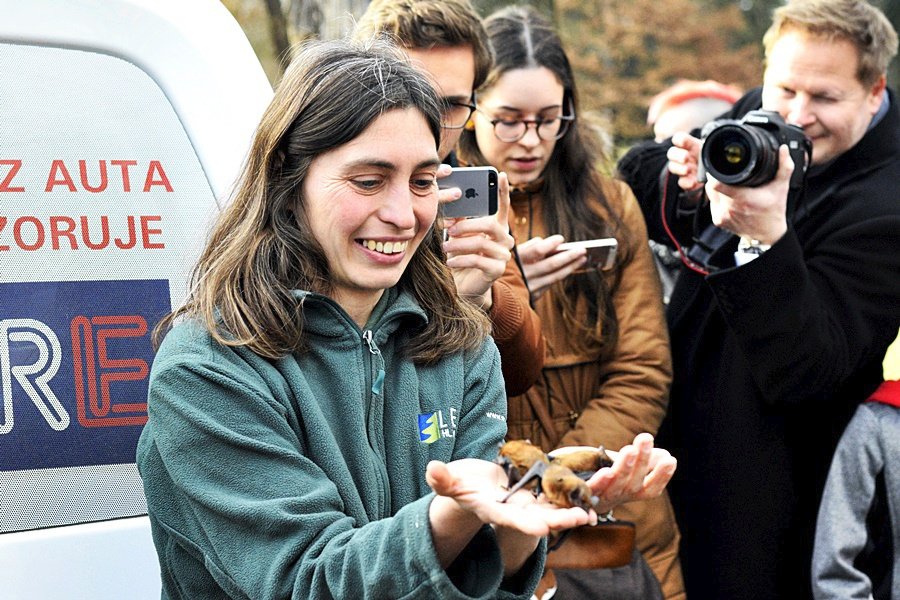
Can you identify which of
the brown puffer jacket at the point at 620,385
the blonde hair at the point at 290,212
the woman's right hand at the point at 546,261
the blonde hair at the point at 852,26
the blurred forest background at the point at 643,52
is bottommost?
the brown puffer jacket at the point at 620,385

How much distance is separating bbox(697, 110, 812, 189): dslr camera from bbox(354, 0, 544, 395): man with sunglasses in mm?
658

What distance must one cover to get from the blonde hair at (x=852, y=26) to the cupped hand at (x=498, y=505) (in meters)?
2.47

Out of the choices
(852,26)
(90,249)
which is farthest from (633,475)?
(852,26)

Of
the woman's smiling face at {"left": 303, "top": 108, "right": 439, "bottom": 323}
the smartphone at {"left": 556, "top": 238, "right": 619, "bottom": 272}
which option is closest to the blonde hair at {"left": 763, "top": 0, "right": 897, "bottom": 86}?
the smartphone at {"left": 556, "top": 238, "right": 619, "bottom": 272}

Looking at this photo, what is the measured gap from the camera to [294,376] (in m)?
2.08

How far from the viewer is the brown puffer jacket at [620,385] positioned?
3539 millimetres

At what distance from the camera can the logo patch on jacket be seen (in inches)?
86.6

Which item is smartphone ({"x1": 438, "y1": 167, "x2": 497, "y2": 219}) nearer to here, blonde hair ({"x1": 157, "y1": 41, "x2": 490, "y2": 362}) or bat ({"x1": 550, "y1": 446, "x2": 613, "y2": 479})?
blonde hair ({"x1": 157, "y1": 41, "x2": 490, "y2": 362})

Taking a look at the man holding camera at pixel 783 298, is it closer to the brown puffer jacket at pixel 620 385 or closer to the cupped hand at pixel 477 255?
the brown puffer jacket at pixel 620 385

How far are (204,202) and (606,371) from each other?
1565 mm

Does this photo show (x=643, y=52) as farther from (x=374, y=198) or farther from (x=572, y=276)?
(x=374, y=198)

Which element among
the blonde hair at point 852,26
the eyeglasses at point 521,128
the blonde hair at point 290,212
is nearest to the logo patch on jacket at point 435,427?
the blonde hair at point 290,212

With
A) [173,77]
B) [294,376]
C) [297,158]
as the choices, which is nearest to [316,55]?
[297,158]

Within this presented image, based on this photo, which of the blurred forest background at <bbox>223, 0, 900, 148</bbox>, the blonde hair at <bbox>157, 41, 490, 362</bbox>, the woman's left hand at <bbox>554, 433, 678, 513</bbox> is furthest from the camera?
the blurred forest background at <bbox>223, 0, 900, 148</bbox>
